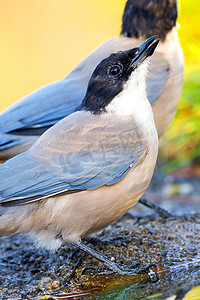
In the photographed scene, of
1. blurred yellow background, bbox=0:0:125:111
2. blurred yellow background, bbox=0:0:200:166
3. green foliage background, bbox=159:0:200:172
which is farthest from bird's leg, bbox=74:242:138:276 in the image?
blurred yellow background, bbox=0:0:125:111

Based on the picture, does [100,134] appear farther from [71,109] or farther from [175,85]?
[175,85]

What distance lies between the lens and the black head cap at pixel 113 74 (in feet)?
12.1

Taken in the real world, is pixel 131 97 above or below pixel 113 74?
below

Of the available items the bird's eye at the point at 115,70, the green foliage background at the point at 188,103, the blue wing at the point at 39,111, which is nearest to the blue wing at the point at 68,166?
the bird's eye at the point at 115,70

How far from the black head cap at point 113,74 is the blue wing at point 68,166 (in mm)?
270

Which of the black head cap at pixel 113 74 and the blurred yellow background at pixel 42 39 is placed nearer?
the black head cap at pixel 113 74

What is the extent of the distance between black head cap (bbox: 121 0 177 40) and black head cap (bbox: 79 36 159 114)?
158 cm

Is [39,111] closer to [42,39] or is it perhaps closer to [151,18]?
[151,18]

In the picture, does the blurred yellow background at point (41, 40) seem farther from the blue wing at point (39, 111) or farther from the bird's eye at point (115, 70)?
the bird's eye at point (115, 70)

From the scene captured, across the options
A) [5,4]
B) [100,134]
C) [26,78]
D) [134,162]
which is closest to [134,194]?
[134,162]

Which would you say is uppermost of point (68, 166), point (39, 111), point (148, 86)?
point (39, 111)

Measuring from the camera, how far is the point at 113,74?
12.1ft

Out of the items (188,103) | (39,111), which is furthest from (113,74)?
(188,103)

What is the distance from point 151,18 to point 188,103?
1904 millimetres
